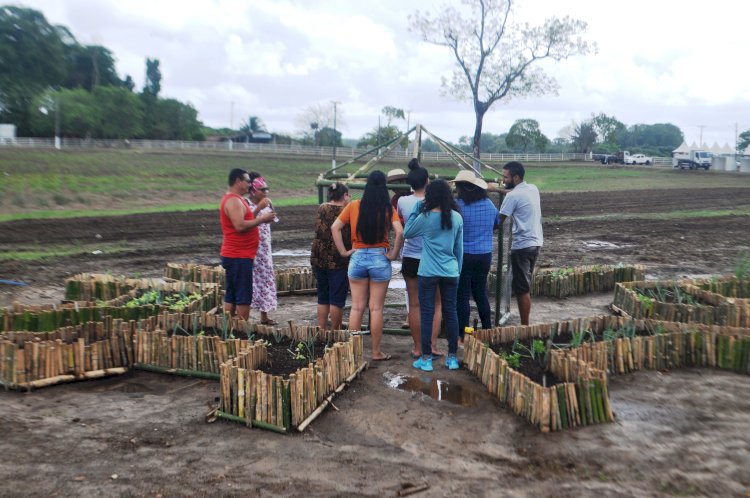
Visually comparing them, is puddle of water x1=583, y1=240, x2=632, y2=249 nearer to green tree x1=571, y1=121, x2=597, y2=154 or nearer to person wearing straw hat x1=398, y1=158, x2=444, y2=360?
person wearing straw hat x1=398, y1=158, x2=444, y2=360

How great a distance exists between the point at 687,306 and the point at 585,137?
198ft

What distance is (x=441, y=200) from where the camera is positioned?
251 inches

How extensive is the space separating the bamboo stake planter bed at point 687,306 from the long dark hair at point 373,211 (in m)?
3.75

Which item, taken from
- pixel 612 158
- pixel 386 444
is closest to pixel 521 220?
pixel 386 444

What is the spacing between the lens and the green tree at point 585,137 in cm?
6488

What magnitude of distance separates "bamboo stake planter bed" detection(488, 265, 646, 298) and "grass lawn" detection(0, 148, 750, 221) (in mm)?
13277

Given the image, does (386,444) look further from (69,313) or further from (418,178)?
(69,313)

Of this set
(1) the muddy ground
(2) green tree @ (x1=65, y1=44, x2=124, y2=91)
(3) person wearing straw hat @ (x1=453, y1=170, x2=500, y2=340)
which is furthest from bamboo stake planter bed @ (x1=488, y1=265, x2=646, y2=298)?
(2) green tree @ (x1=65, y1=44, x2=124, y2=91)

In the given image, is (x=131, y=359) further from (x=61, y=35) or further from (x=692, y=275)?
(x=61, y=35)

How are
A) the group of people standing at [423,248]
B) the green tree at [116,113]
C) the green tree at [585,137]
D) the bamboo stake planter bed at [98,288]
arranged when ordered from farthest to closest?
the green tree at [585,137]
the green tree at [116,113]
the bamboo stake planter bed at [98,288]
the group of people standing at [423,248]

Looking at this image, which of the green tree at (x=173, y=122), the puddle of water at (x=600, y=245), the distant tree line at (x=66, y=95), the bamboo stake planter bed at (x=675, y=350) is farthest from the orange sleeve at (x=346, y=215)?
the green tree at (x=173, y=122)

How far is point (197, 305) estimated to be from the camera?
25.5ft

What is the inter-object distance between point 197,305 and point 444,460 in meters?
4.00

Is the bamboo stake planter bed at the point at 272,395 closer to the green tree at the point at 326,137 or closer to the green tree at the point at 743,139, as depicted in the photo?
the green tree at the point at 326,137
